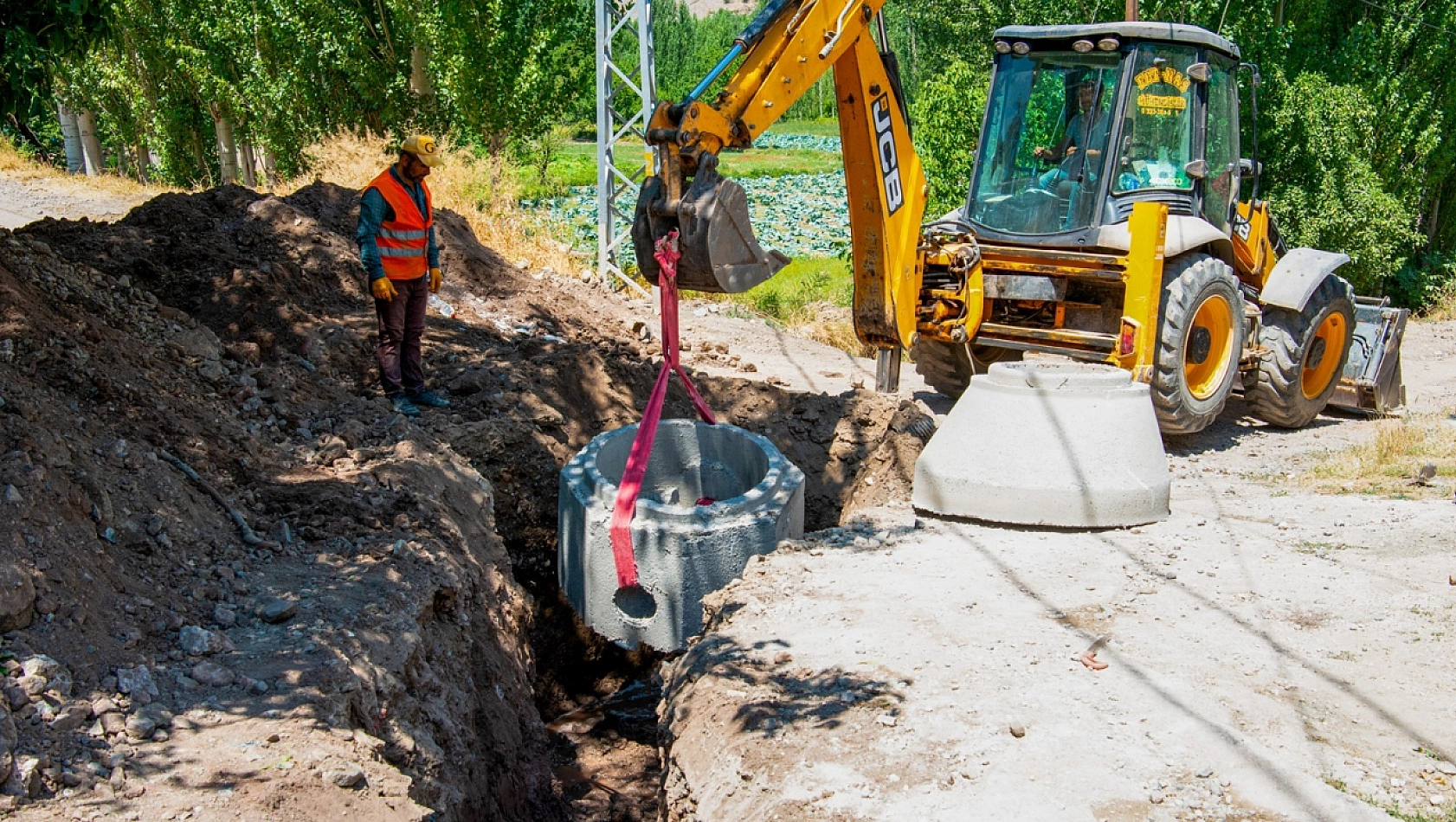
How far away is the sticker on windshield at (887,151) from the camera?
7.85 m

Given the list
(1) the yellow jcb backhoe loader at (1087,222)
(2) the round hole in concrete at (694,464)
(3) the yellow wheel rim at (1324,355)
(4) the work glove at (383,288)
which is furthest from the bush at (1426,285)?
(4) the work glove at (383,288)

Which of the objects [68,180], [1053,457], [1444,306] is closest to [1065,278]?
[1053,457]

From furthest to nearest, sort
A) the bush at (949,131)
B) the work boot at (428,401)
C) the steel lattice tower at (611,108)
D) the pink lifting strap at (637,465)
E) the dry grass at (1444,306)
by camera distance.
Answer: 1. the dry grass at (1444,306)
2. the bush at (949,131)
3. the steel lattice tower at (611,108)
4. the work boot at (428,401)
5. the pink lifting strap at (637,465)

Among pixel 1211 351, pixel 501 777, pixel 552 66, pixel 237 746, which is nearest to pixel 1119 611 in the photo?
pixel 501 777

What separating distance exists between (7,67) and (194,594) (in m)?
2.73

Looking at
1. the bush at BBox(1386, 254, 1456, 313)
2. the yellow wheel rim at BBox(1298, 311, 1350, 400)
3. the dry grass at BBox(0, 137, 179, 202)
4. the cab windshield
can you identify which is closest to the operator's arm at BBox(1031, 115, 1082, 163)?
the cab windshield

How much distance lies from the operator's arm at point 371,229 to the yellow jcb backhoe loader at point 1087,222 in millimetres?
2868

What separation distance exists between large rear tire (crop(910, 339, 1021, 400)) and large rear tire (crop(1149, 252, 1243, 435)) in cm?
162

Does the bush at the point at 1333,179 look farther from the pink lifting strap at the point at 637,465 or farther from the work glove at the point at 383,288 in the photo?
the work glove at the point at 383,288

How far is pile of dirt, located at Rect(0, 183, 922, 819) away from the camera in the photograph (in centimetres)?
390

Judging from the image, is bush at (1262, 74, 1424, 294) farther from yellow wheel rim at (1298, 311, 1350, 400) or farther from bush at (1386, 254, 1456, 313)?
yellow wheel rim at (1298, 311, 1350, 400)

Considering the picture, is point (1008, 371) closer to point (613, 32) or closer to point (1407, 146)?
point (613, 32)

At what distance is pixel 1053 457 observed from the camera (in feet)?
21.4

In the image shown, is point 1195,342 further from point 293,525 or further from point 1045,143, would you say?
point 293,525
